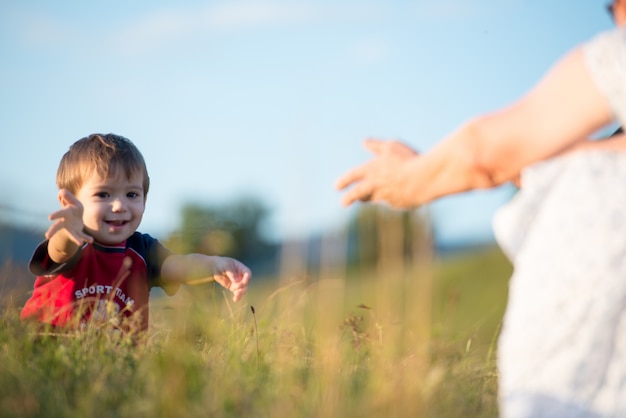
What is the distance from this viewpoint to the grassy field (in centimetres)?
203

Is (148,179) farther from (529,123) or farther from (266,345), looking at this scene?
(529,123)

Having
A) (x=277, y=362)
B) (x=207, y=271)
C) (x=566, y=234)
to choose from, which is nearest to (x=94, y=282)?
(x=207, y=271)

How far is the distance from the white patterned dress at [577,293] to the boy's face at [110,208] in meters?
2.16

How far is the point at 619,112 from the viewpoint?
180 cm

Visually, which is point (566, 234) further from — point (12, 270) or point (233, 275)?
point (12, 270)

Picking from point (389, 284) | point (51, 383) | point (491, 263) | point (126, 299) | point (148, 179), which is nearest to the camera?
point (51, 383)

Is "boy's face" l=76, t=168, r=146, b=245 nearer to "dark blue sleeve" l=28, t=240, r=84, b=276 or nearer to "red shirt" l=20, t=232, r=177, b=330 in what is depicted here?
"red shirt" l=20, t=232, r=177, b=330

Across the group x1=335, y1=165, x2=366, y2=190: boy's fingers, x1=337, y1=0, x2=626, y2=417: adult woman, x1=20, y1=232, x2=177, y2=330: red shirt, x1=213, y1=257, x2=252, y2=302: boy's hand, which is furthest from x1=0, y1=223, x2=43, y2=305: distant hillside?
x1=337, y1=0, x2=626, y2=417: adult woman

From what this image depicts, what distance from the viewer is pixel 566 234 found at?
1842 mm

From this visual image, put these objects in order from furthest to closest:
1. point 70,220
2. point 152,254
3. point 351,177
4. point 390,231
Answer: point 152,254, point 70,220, point 390,231, point 351,177

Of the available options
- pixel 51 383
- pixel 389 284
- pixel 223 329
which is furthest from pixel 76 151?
pixel 389 284

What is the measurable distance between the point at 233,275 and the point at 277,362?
79 centimetres

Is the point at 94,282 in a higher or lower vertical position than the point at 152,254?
lower

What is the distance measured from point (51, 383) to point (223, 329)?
3.55 feet
